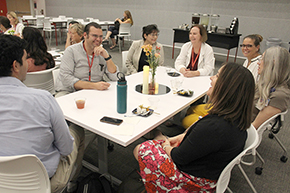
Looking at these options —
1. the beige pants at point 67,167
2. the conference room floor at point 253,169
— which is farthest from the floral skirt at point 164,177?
the conference room floor at point 253,169

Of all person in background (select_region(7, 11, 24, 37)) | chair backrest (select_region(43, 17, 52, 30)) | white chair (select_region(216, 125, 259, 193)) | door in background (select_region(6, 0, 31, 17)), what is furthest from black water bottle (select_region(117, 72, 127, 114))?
door in background (select_region(6, 0, 31, 17))

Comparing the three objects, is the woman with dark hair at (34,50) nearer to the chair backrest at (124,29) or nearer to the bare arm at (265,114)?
the bare arm at (265,114)

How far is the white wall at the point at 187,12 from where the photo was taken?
266 inches

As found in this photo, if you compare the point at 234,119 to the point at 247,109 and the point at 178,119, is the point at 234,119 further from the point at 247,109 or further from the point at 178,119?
the point at 178,119

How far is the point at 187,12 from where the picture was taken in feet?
26.8

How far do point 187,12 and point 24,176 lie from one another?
322 inches

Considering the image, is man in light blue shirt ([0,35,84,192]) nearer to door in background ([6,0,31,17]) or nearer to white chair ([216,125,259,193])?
white chair ([216,125,259,193])

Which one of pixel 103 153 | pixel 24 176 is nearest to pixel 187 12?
pixel 103 153

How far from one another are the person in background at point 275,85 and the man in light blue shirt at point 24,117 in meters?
1.73

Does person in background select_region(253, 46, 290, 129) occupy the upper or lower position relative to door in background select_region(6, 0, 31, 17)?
lower

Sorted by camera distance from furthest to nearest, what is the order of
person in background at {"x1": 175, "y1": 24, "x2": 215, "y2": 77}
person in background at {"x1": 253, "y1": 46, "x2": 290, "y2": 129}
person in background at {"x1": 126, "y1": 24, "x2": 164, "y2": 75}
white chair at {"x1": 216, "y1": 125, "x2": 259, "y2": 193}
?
person in background at {"x1": 126, "y1": 24, "x2": 164, "y2": 75} < person in background at {"x1": 175, "y1": 24, "x2": 215, "y2": 77} < person in background at {"x1": 253, "y1": 46, "x2": 290, "y2": 129} < white chair at {"x1": 216, "y1": 125, "x2": 259, "y2": 193}

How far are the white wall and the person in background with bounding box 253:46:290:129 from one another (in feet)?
18.9

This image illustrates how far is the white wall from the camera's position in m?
6.75

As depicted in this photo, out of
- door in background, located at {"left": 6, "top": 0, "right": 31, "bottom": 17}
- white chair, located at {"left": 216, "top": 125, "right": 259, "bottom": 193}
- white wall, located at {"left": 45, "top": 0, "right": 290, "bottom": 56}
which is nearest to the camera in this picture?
white chair, located at {"left": 216, "top": 125, "right": 259, "bottom": 193}
